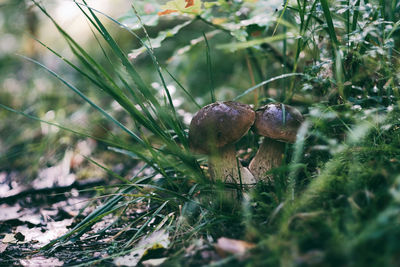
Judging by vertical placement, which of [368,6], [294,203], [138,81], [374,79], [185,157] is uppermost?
[368,6]

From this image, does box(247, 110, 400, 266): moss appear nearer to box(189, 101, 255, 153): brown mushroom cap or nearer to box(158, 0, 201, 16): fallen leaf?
box(189, 101, 255, 153): brown mushroom cap

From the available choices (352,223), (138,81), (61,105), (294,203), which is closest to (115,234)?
(138,81)

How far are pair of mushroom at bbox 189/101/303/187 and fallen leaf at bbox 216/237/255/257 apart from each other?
15.0 inches

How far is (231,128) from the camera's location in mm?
1266

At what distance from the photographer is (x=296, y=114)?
132 cm

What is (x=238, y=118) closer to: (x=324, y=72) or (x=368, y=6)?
(x=324, y=72)

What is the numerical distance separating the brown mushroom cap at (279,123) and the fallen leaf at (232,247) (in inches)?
24.8

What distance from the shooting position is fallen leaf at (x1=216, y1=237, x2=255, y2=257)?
2.66 feet

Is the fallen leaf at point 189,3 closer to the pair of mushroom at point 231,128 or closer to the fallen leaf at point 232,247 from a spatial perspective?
the pair of mushroom at point 231,128

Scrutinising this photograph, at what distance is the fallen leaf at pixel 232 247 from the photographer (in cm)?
81

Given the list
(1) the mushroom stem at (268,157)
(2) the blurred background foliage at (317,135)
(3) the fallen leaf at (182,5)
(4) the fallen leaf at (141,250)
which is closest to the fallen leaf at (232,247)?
(2) the blurred background foliage at (317,135)

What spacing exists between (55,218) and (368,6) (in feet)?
6.75

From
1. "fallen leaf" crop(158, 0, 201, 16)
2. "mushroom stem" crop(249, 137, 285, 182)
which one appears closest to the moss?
"mushroom stem" crop(249, 137, 285, 182)

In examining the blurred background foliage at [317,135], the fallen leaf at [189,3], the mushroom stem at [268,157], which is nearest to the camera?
the blurred background foliage at [317,135]
